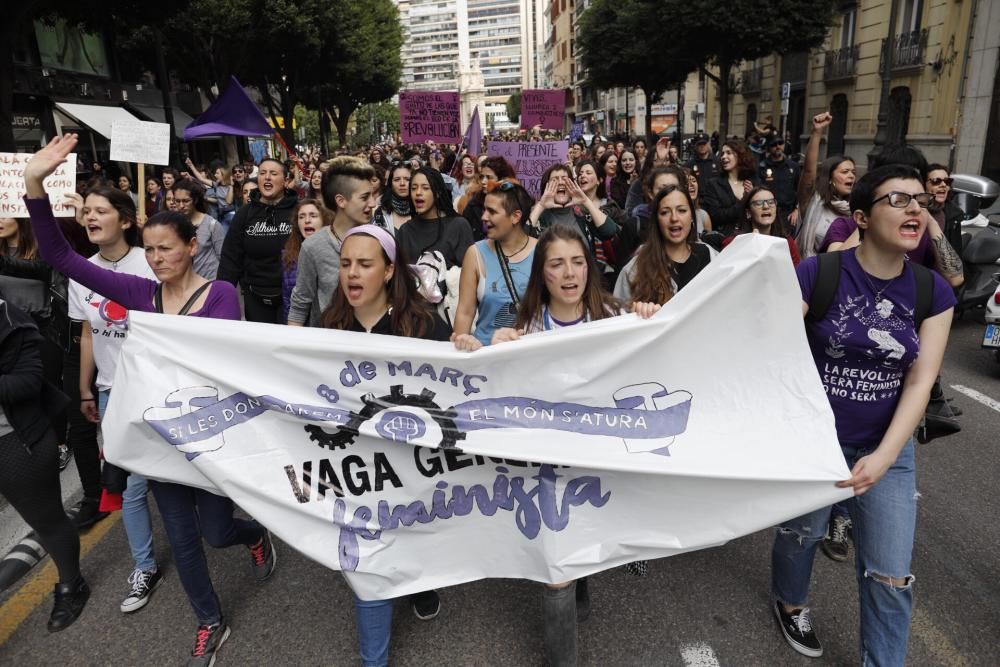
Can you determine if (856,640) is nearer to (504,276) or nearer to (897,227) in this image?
(897,227)

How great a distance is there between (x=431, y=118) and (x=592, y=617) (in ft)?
31.5

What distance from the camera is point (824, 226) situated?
200 inches

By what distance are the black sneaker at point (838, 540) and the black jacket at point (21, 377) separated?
363 cm

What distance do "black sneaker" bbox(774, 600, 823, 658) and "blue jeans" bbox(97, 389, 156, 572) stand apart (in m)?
2.79

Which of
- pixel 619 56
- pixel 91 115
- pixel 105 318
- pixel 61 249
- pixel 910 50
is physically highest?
Result: pixel 619 56

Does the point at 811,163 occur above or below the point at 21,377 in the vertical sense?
above

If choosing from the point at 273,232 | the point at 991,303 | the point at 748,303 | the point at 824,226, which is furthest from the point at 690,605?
the point at 991,303

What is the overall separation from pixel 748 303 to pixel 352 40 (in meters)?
31.0

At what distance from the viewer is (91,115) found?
20219 millimetres

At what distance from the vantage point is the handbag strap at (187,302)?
2.92m

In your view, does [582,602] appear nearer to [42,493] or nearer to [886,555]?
[886,555]

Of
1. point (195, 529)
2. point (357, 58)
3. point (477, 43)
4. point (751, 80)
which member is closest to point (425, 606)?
point (195, 529)

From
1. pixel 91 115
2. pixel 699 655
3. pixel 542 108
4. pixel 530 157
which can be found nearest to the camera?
pixel 699 655

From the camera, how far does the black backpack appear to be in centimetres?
238
